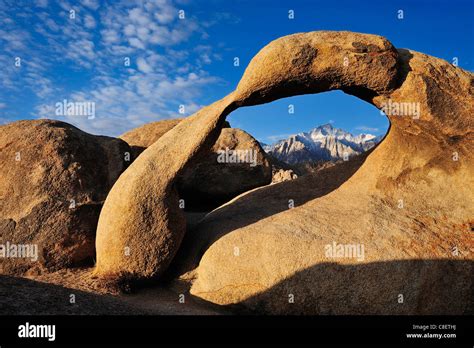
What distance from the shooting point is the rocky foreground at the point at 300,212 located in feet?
20.7

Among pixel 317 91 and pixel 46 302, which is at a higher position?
pixel 317 91

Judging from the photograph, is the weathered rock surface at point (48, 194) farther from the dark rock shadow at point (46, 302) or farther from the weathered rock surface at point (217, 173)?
the weathered rock surface at point (217, 173)

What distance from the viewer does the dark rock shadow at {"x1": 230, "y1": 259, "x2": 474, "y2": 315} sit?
6113 mm

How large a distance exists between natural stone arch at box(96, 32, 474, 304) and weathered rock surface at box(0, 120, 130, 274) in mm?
808

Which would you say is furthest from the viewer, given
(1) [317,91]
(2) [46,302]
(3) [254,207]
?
(3) [254,207]

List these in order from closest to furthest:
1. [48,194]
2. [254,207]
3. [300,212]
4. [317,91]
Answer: [300,212] → [317,91] → [48,194] → [254,207]

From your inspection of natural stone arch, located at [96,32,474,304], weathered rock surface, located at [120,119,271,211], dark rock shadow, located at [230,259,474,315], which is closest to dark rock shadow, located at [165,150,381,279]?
natural stone arch, located at [96,32,474,304]

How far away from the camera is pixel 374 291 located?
20.1ft

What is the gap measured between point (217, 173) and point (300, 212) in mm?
4535

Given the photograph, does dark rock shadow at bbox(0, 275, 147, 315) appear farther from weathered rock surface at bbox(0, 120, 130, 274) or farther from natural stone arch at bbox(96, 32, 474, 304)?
weathered rock surface at bbox(0, 120, 130, 274)

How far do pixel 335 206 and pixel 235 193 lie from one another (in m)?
4.44

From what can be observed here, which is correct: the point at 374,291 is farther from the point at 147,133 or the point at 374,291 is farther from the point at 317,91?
the point at 147,133

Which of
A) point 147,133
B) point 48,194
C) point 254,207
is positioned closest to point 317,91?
point 254,207
